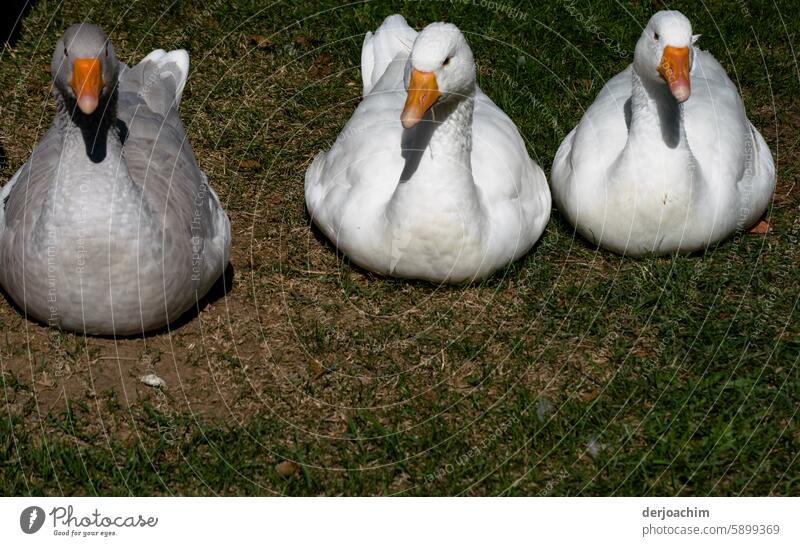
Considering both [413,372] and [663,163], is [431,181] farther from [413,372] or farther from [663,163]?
[663,163]

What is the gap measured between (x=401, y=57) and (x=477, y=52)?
1.80 m

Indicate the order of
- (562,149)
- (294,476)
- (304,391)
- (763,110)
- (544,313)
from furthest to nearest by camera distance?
(763,110) → (562,149) → (544,313) → (304,391) → (294,476)

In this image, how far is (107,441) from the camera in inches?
228

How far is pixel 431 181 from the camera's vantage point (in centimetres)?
636

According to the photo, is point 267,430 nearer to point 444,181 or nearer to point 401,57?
point 444,181

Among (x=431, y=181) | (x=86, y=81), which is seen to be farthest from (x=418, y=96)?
(x=86, y=81)

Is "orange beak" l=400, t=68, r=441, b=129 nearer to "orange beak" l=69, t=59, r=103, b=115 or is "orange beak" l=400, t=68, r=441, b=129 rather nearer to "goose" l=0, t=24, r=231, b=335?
"goose" l=0, t=24, r=231, b=335

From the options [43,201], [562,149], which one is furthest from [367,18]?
[43,201]

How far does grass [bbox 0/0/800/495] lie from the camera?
5.74m

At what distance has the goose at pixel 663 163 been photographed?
6.57 meters

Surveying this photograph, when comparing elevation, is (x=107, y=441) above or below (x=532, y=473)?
above

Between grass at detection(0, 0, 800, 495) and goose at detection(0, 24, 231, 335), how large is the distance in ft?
1.40

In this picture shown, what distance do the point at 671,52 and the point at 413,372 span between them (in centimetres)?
250
